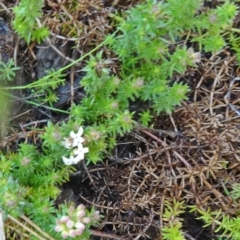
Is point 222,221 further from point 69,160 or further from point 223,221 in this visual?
point 69,160

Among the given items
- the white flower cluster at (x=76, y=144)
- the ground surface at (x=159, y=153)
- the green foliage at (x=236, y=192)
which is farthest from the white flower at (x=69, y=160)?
the green foliage at (x=236, y=192)

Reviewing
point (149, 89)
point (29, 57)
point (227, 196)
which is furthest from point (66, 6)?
point (227, 196)

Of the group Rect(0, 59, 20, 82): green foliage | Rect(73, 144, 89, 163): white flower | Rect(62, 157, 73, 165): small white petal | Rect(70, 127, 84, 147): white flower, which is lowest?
Rect(62, 157, 73, 165): small white petal

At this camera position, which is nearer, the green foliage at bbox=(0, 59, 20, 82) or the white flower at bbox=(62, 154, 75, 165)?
the white flower at bbox=(62, 154, 75, 165)

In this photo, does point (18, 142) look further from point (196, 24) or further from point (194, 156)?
point (196, 24)

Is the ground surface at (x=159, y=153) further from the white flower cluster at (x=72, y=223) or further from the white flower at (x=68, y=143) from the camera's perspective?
the white flower cluster at (x=72, y=223)

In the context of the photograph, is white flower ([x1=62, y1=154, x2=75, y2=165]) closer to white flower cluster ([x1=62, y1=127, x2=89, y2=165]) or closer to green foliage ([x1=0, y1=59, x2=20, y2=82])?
white flower cluster ([x1=62, y1=127, x2=89, y2=165])

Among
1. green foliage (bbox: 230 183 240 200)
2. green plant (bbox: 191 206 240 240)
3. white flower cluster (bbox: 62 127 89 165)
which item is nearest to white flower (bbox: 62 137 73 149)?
white flower cluster (bbox: 62 127 89 165)
